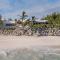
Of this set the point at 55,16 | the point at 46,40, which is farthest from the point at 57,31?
the point at 55,16

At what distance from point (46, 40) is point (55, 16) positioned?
2931 centimetres

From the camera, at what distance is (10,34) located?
27812 mm

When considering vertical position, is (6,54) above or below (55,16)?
below

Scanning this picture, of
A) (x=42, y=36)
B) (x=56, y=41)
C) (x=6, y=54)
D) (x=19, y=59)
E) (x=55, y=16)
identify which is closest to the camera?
(x=19, y=59)

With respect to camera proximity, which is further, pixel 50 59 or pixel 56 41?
pixel 56 41

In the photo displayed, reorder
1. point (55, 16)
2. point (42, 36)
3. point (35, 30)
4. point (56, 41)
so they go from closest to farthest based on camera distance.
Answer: point (56, 41) → point (42, 36) → point (35, 30) → point (55, 16)

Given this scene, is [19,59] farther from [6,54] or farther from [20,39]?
[20,39]

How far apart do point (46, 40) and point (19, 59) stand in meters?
10.2

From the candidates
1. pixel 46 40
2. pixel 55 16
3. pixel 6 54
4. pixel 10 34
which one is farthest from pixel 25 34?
pixel 55 16

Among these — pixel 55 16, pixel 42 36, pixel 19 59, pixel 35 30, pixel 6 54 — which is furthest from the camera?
pixel 55 16

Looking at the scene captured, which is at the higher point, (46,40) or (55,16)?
(55,16)

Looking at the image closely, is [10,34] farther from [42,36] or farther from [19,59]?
[19,59]

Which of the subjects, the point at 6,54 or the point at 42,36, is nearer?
the point at 6,54

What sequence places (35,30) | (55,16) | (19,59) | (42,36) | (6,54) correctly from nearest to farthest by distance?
(19,59) → (6,54) → (42,36) → (35,30) → (55,16)
